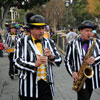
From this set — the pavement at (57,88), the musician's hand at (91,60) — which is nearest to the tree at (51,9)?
the pavement at (57,88)

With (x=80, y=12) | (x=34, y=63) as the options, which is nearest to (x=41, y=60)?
(x=34, y=63)

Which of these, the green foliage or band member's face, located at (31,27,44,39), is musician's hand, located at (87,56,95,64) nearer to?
band member's face, located at (31,27,44,39)

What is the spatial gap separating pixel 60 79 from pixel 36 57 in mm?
4475

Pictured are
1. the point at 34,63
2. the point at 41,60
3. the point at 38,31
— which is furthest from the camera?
the point at 38,31

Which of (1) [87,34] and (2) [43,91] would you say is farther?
(1) [87,34]

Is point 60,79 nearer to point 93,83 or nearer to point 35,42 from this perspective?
point 93,83

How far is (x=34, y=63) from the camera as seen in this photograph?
3.19 m

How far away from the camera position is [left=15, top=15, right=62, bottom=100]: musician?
323 centimetres

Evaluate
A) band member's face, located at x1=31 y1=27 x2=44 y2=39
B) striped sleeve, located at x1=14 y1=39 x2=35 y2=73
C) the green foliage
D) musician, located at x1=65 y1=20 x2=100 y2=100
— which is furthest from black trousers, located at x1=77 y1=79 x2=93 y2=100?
the green foliage

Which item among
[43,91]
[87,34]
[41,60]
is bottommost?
[43,91]

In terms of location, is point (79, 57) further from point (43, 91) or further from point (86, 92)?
point (43, 91)

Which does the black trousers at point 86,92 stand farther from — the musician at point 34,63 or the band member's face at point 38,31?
the band member's face at point 38,31

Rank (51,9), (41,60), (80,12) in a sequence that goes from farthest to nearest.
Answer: (80,12) → (51,9) → (41,60)

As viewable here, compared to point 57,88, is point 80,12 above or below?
above
